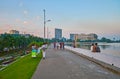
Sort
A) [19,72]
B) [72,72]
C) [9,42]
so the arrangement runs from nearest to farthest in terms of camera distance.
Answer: [72,72], [19,72], [9,42]

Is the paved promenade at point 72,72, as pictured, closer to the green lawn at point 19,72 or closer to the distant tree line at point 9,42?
the green lawn at point 19,72

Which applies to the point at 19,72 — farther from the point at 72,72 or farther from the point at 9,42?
the point at 9,42

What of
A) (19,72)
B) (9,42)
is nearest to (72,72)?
(19,72)

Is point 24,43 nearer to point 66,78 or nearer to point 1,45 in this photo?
point 1,45

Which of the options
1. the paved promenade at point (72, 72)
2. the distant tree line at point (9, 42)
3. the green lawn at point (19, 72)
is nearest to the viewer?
the paved promenade at point (72, 72)

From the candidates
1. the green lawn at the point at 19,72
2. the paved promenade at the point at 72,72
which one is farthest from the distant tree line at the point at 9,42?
the paved promenade at the point at 72,72

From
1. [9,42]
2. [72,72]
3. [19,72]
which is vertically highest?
[9,42]

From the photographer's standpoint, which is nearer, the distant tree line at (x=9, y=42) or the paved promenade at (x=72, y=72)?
the paved promenade at (x=72, y=72)

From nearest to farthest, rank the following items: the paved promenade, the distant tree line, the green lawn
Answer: the paved promenade < the green lawn < the distant tree line

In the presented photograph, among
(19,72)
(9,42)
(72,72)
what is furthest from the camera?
(9,42)

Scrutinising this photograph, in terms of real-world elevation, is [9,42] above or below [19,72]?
above

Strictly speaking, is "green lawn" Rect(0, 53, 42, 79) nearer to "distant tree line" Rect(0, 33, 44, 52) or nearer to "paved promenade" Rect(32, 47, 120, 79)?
"paved promenade" Rect(32, 47, 120, 79)

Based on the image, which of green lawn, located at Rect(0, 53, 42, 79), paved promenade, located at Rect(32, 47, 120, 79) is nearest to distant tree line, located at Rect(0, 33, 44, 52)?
green lawn, located at Rect(0, 53, 42, 79)

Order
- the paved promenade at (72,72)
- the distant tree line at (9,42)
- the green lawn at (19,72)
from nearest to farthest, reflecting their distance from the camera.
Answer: the paved promenade at (72,72) < the green lawn at (19,72) < the distant tree line at (9,42)
